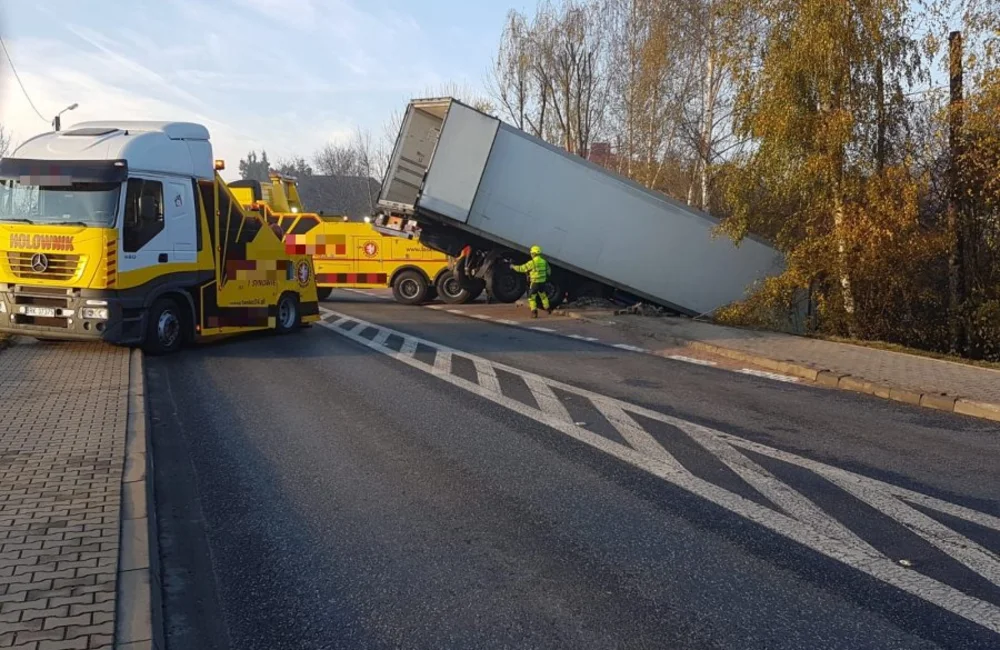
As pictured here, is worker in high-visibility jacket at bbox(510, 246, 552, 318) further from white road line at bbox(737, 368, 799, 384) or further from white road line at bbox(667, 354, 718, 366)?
white road line at bbox(737, 368, 799, 384)

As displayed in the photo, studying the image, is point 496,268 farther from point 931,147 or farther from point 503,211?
point 931,147

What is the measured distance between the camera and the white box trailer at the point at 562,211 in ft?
56.9

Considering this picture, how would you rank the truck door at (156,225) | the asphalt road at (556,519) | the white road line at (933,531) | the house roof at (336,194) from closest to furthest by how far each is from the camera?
the asphalt road at (556,519) < the white road line at (933,531) < the truck door at (156,225) < the house roof at (336,194)

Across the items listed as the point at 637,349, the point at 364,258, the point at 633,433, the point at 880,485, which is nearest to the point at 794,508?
the point at 880,485

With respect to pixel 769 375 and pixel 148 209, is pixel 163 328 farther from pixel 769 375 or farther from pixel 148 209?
pixel 769 375

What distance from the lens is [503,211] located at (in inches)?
700

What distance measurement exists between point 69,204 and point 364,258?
11.8m

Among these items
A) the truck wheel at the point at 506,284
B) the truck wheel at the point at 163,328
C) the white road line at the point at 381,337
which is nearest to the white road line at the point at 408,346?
the white road line at the point at 381,337

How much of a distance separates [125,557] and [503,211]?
14.4 metres

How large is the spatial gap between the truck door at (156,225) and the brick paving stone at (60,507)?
2.28 metres

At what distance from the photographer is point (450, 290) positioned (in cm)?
2167

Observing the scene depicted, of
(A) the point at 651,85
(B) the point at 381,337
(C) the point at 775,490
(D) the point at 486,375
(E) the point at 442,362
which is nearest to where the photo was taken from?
(C) the point at 775,490

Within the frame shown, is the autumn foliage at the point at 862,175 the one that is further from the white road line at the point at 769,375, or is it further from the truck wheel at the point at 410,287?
the truck wheel at the point at 410,287

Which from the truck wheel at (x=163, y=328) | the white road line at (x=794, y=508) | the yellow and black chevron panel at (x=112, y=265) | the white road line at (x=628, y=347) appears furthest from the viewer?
the white road line at (x=628, y=347)
